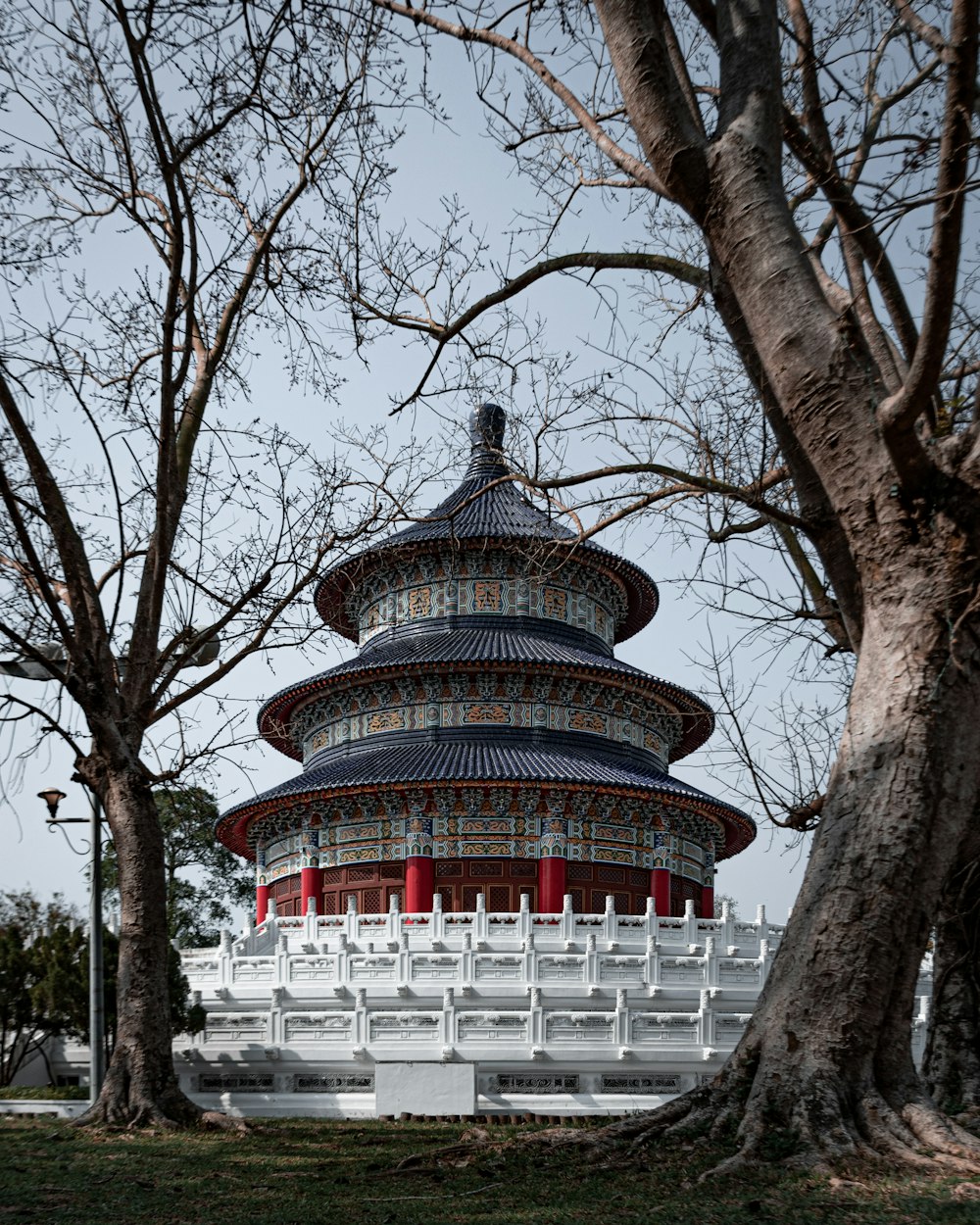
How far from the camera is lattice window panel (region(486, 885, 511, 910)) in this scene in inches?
1102

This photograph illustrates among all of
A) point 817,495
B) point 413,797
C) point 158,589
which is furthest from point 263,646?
point 413,797

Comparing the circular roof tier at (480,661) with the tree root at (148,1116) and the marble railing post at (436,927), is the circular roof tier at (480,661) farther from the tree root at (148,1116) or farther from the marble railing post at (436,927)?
the tree root at (148,1116)

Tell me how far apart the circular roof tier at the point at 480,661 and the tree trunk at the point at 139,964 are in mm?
16821

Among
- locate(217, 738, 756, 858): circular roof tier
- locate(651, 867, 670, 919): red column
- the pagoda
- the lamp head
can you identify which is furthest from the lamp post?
locate(651, 867, 670, 919): red column

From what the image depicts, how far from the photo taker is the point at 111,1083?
441 inches

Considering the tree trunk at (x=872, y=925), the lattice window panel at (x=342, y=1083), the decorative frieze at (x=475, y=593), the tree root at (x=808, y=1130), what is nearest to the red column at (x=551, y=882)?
the decorative frieze at (x=475, y=593)

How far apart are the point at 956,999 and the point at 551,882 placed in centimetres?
1865

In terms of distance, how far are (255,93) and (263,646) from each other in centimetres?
514

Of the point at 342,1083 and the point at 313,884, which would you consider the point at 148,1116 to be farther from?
the point at 313,884

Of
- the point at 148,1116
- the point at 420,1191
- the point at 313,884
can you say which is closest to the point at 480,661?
the point at 313,884

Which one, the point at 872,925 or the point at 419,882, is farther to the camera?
the point at 419,882

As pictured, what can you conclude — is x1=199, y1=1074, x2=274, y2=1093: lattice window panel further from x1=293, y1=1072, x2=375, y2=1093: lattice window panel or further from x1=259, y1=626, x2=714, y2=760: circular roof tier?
x1=259, y1=626, x2=714, y2=760: circular roof tier

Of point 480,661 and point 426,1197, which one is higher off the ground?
point 480,661

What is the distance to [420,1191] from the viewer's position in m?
7.49
